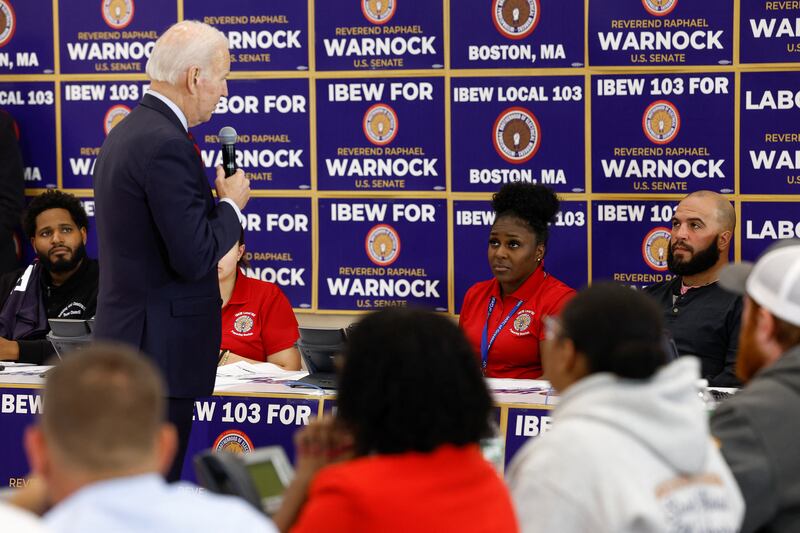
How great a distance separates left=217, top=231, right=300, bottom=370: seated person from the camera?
4.66 meters

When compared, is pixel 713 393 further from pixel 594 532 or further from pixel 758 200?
pixel 594 532

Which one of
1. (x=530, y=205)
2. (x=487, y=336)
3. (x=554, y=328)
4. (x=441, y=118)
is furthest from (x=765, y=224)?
(x=554, y=328)

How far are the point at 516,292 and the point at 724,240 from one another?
82 cm

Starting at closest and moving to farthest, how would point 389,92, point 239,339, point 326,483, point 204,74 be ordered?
1. point 326,483
2. point 204,74
3. point 239,339
4. point 389,92

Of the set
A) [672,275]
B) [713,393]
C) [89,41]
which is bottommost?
[713,393]

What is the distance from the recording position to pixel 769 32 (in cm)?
464

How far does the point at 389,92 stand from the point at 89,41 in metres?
1.46

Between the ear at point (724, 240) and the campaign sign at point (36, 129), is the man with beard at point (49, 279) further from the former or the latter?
the ear at point (724, 240)

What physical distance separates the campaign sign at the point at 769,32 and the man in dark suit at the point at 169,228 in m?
2.46

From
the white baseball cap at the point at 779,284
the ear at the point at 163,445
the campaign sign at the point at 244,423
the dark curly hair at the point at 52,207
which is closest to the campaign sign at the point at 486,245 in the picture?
the campaign sign at the point at 244,423

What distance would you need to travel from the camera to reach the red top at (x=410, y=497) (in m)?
1.64

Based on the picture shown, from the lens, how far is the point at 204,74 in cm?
306

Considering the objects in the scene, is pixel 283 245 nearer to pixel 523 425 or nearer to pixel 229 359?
pixel 229 359

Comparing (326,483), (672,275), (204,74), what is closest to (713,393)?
(672,275)
